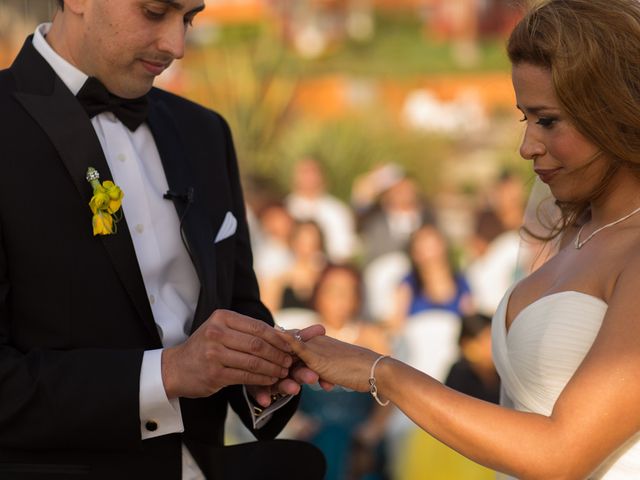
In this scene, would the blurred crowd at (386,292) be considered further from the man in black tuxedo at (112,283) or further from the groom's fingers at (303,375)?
the man in black tuxedo at (112,283)

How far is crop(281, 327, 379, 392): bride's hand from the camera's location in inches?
113

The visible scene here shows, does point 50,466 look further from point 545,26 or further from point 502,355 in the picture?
point 545,26

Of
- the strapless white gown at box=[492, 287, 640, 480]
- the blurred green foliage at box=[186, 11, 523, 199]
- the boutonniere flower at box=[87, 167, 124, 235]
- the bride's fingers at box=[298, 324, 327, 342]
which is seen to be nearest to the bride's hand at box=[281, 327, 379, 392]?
the bride's fingers at box=[298, 324, 327, 342]

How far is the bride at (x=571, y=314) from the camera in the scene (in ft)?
8.40

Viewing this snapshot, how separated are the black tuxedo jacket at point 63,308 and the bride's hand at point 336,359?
0.99 ft

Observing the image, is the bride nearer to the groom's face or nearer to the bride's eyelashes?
the bride's eyelashes

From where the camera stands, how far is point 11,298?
274cm

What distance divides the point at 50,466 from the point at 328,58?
40.3ft

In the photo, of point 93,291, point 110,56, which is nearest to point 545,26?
→ point 110,56

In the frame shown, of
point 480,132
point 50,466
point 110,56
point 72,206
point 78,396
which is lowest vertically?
point 480,132

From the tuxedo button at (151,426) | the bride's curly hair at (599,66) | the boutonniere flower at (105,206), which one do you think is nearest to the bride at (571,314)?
the bride's curly hair at (599,66)

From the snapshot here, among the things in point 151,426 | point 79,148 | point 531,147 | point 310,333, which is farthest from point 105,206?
point 531,147

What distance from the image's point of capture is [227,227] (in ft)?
10.5

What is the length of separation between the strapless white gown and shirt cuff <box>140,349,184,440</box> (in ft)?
3.21
